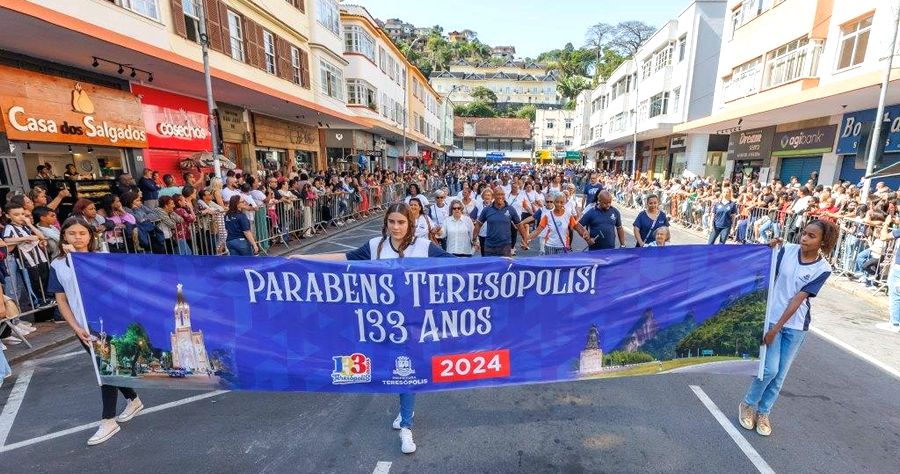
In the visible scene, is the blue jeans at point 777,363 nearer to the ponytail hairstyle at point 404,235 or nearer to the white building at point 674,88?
the ponytail hairstyle at point 404,235

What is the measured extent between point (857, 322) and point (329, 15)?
22456 millimetres

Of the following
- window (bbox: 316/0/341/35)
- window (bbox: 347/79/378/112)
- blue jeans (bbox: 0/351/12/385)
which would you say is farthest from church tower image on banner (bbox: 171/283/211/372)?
window (bbox: 347/79/378/112)

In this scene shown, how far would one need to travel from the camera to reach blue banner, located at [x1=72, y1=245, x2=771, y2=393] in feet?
10.3

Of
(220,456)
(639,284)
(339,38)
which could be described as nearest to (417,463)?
(220,456)

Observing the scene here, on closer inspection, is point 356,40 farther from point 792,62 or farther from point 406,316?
point 406,316

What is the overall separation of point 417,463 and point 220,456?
159cm

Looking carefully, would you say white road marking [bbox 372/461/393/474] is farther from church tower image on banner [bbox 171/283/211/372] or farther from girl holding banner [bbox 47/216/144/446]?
girl holding banner [bbox 47/216/144/446]

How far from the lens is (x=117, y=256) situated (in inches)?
129

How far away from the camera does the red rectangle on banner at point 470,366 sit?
3.24 m

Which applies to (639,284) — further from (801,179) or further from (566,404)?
(801,179)

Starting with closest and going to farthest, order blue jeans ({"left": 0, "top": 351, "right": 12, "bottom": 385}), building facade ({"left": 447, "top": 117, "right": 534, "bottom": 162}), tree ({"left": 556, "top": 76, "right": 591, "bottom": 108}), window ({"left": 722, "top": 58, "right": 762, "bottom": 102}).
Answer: blue jeans ({"left": 0, "top": 351, "right": 12, "bottom": 385}) < window ({"left": 722, "top": 58, "right": 762, "bottom": 102}) < building facade ({"left": 447, "top": 117, "right": 534, "bottom": 162}) < tree ({"left": 556, "top": 76, "right": 591, "bottom": 108})

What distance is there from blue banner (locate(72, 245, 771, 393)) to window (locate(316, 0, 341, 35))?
767 inches

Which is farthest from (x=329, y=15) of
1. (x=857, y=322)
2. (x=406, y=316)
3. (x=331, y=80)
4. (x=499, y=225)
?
(x=857, y=322)

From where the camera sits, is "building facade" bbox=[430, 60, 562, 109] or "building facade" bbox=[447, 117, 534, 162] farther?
"building facade" bbox=[430, 60, 562, 109]
